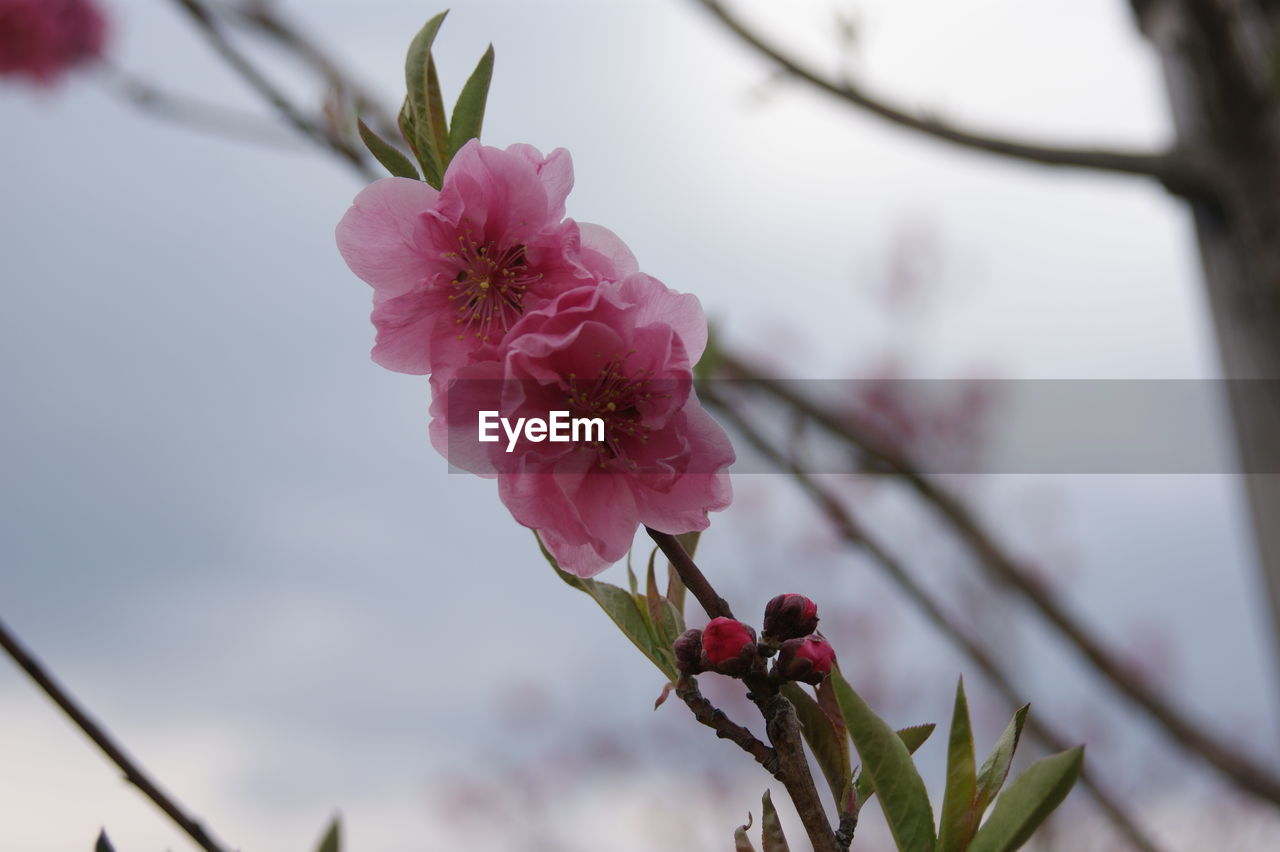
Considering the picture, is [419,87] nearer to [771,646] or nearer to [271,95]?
[771,646]

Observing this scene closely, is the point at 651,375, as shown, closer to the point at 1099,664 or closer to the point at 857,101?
the point at 1099,664

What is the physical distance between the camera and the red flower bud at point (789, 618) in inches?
18.9

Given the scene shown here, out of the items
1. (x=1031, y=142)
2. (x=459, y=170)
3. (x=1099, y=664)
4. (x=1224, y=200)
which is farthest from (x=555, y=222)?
(x=1224, y=200)

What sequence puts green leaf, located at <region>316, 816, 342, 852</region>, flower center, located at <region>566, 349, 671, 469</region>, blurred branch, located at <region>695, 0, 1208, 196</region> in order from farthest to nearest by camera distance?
blurred branch, located at <region>695, 0, 1208, 196</region> → flower center, located at <region>566, 349, 671, 469</region> → green leaf, located at <region>316, 816, 342, 852</region>

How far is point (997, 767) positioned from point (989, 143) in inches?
69.4

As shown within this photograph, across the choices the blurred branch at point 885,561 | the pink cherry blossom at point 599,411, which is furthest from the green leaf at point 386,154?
Result: the blurred branch at point 885,561

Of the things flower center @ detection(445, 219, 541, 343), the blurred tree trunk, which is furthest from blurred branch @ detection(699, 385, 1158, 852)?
the blurred tree trunk

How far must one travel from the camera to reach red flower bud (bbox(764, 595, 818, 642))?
1.57 ft

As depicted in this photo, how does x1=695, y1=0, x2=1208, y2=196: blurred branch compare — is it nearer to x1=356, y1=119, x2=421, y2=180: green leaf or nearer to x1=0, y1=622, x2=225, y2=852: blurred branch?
x1=356, y1=119, x2=421, y2=180: green leaf

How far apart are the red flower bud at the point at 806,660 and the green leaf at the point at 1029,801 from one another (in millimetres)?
96

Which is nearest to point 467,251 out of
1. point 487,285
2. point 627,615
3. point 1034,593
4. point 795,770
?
point 487,285

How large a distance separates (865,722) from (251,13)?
171cm

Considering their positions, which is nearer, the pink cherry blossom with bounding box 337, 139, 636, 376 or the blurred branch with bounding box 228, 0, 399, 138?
the pink cherry blossom with bounding box 337, 139, 636, 376

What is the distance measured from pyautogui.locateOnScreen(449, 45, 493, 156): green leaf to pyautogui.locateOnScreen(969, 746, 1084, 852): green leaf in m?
0.42
